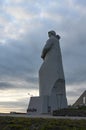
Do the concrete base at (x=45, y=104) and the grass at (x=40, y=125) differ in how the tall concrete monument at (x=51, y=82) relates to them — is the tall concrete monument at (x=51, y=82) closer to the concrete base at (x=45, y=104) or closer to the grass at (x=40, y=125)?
the concrete base at (x=45, y=104)

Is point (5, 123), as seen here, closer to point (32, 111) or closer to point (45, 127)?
point (45, 127)

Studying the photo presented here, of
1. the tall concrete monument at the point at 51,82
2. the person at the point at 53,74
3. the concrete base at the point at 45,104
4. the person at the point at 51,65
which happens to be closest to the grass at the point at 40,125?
the concrete base at the point at 45,104

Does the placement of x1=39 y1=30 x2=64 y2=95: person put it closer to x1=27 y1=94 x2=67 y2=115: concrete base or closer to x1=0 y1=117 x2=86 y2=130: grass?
x1=27 y1=94 x2=67 y2=115: concrete base

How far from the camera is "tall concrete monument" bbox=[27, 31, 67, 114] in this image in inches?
1145

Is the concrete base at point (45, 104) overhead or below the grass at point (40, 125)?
overhead

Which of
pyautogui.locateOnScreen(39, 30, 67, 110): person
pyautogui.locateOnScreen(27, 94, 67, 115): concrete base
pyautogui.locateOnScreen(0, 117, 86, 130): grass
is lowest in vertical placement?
pyautogui.locateOnScreen(0, 117, 86, 130): grass

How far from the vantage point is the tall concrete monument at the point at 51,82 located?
29.1 meters

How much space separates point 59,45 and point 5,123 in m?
15.7

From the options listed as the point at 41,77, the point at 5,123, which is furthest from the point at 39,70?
the point at 5,123

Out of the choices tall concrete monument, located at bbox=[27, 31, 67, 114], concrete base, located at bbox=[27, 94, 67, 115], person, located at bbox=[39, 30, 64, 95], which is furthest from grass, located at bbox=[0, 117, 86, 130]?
person, located at bbox=[39, 30, 64, 95]

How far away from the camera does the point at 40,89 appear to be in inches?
1193

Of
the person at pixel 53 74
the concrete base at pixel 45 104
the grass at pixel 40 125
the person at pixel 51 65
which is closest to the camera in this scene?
the grass at pixel 40 125

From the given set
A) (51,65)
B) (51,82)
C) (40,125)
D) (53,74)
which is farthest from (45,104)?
(40,125)

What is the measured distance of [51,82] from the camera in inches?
1176
